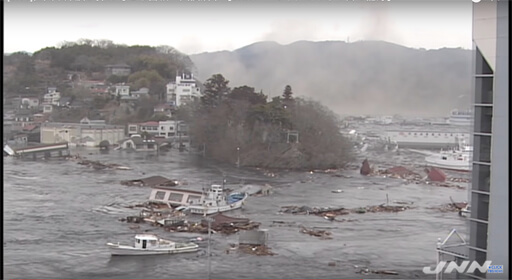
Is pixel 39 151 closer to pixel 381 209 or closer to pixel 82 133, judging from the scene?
pixel 82 133

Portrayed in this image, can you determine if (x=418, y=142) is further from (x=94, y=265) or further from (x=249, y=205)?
(x=94, y=265)

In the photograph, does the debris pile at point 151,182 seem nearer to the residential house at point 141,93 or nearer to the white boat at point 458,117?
the residential house at point 141,93

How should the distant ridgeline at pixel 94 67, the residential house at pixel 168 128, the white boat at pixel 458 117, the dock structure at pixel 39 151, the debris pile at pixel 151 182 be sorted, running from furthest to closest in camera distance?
the white boat at pixel 458 117 < the residential house at pixel 168 128 < the distant ridgeline at pixel 94 67 < the dock structure at pixel 39 151 < the debris pile at pixel 151 182

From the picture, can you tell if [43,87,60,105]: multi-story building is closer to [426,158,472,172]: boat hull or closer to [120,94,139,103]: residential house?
[120,94,139,103]: residential house

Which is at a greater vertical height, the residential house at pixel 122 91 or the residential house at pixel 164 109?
the residential house at pixel 122 91

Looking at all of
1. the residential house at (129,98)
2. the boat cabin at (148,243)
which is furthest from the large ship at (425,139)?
the boat cabin at (148,243)

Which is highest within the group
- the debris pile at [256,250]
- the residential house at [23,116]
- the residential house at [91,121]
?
the residential house at [23,116]

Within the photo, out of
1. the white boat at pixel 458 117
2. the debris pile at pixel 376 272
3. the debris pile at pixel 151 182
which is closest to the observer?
the debris pile at pixel 376 272

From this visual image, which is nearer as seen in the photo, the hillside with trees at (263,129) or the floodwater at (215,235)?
the floodwater at (215,235)
